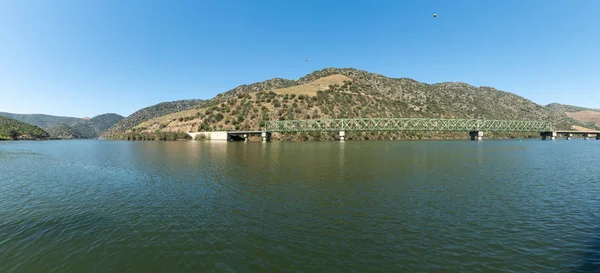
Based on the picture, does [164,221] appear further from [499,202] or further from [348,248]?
[499,202]

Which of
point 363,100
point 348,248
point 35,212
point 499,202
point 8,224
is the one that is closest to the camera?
point 348,248

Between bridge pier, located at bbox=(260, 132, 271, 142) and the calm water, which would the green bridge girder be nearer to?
bridge pier, located at bbox=(260, 132, 271, 142)

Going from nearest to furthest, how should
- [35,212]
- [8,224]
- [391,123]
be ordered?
1. [8,224]
2. [35,212]
3. [391,123]

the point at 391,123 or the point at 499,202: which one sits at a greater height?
the point at 391,123

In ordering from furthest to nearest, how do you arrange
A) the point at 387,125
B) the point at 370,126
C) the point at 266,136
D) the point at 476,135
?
the point at 476,135, the point at 387,125, the point at 370,126, the point at 266,136

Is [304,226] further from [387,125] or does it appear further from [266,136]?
[387,125]

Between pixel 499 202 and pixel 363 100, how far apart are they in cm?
17980

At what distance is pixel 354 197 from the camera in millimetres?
20812

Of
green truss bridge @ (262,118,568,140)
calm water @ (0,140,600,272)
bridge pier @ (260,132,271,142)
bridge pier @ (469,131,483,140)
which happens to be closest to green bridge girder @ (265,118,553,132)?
green truss bridge @ (262,118,568,140)

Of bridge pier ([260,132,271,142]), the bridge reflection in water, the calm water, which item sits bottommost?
the calm water

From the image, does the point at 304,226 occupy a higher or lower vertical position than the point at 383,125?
lower

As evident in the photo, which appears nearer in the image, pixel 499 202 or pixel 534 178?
pixel 499 202

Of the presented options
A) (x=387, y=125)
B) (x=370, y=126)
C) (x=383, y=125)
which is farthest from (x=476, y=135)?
(x=370, y=126)

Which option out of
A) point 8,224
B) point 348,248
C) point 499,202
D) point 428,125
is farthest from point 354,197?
point 428,125
